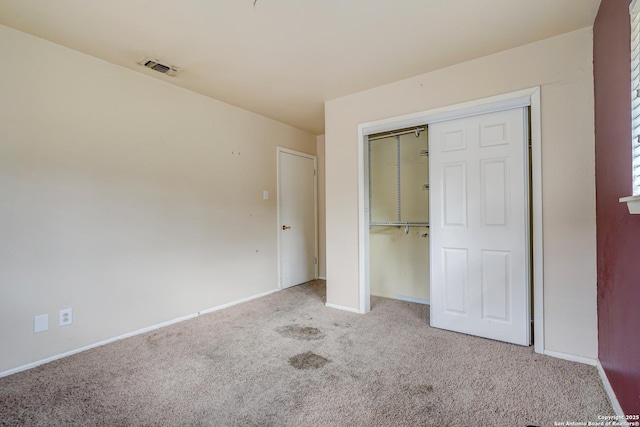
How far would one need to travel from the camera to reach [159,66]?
2.57 metres

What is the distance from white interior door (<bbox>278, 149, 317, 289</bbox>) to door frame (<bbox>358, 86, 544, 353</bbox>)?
1420 millimetres

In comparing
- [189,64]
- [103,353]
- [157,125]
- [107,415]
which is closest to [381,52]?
[189,64]

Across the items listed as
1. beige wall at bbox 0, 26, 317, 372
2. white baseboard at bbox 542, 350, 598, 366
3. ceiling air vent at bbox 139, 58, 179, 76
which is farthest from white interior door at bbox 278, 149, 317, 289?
white baseboard at bbox 542, 350, 598, 366

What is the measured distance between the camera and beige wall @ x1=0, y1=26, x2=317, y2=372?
2086 mm

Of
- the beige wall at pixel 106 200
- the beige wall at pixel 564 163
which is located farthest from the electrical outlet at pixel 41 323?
the beige wall at pixel 564 163

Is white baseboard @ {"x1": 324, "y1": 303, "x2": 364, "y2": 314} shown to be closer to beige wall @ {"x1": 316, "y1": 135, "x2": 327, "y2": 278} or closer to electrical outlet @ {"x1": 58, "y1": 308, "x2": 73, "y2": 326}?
beige wall @ {"x1": 316, "y1": 135, "x2": 327, "y2": 278}

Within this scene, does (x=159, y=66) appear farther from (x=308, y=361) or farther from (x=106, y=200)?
(x=308, y=361)

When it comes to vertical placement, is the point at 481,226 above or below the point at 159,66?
below

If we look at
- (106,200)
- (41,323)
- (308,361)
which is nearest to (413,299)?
(308,361)

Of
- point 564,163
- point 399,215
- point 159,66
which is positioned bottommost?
point 399,215

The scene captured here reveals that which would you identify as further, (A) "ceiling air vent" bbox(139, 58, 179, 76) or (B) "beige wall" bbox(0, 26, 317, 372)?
(A) "ceiling air vent" bbox(139, 58, 179, 76)

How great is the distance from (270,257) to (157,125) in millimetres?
2083

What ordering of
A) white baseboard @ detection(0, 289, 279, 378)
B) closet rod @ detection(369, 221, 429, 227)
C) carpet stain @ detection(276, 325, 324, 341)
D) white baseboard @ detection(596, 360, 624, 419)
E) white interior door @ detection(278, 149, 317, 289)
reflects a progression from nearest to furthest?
white baseboard @ detection(596, 360, 624, 419) < white baseboard @ detection(0, 289, 279, 378) < carpet stain @ detection(276, 325, 324, 341) < closet rod @ detection(369, 221, 429, 227) < white interior door @ detection(278, 149, 317, 289)

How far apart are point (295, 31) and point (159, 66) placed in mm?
1289
